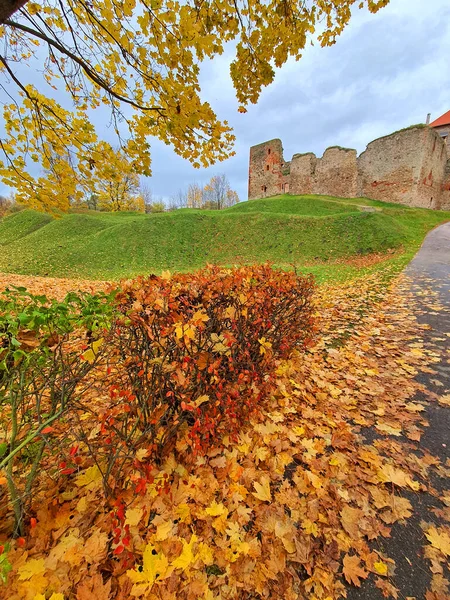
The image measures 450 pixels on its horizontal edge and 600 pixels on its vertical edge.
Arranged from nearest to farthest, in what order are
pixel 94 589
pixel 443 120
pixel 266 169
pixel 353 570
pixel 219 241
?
pixel 94 589
pixel 353 570
pixel 219 241
pixel 266 169
pixel 443 120

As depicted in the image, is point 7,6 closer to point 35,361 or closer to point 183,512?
point 35,361

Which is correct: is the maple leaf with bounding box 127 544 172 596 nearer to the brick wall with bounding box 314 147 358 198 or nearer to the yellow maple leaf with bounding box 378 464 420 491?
the yellow maple leaf with bounding box 378 464 420 491

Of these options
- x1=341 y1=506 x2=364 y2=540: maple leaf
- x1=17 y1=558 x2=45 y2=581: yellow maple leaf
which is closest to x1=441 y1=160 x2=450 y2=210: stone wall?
x1=341 y1=506 x2=364 y2=540: maple leaf

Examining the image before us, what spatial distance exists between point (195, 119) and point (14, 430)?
2995 millimetres

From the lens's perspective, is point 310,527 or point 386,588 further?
point 310,527

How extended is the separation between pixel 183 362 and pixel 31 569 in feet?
4.23

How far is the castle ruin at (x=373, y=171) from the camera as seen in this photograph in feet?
73.4

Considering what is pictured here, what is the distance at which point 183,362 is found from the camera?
1873mm

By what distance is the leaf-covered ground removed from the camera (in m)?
1.37

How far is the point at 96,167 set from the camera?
2973 millimetres

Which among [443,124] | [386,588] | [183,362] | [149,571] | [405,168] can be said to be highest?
[443,124]

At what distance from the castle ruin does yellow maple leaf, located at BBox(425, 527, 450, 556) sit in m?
28.0

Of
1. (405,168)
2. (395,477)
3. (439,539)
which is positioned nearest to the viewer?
(439,539)

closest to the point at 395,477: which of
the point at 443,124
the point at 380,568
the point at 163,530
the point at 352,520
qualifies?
the point at 352,520
